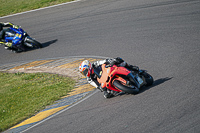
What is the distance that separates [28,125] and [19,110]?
59.4 inches

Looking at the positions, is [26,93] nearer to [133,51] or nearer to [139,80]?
[133,51]

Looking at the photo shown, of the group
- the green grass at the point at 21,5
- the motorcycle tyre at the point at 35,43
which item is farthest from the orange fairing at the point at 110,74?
the green grass at the point at 21,5

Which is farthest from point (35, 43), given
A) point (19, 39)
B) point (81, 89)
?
point (81, 89)

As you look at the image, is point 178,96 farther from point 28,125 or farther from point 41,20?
point 41,20

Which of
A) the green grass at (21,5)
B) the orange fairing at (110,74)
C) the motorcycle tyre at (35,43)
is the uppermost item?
the green grass at (21,5)

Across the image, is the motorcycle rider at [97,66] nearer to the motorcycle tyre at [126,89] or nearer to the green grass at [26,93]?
the motorcycle tyre at [126,89]

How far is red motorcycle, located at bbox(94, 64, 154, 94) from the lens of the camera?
306 inches

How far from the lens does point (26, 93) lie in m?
11.4

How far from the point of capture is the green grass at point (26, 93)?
967cm

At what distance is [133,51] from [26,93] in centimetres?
496

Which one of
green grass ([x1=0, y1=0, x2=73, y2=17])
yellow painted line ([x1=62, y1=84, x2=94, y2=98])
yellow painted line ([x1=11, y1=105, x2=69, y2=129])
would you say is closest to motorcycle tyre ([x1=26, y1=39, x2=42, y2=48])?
yellow painted line ([x1=62, y1=84, x2=94, y2=98])

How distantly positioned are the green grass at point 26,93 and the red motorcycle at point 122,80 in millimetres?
2855

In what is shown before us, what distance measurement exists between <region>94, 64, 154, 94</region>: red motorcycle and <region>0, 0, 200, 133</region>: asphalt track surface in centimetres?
27

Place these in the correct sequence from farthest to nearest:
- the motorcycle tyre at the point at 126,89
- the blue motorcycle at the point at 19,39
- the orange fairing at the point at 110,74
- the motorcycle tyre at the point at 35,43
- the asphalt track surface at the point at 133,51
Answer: the blue motorcycle at the point at 19,39 < the motorcycle tyre at the point at 35,43 < the orange fairing at the point at 110,74 < the motorcycle tyre at the point at 126,89 < the asphalt track surface at the point at 133,51
